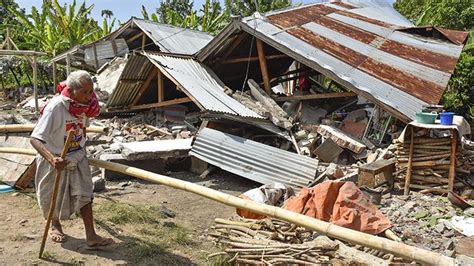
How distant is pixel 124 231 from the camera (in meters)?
4.63

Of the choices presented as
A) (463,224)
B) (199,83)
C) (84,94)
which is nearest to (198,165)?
(199,83)

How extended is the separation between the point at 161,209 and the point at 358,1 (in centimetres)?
1525

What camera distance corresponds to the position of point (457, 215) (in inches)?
231

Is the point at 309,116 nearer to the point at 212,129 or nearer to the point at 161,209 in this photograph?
the point at 212,129

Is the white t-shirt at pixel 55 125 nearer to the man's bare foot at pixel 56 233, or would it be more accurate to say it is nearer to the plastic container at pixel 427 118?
the man's bare foot at pixel 56 233

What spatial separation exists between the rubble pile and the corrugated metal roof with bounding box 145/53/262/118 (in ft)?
11.3

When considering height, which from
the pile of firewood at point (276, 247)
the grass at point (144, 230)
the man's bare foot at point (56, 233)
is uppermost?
the man's bare foot at point (56, 233)

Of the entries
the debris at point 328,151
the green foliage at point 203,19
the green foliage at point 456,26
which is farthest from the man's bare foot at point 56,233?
the green foliage at point 203,19

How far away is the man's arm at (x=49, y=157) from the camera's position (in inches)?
134

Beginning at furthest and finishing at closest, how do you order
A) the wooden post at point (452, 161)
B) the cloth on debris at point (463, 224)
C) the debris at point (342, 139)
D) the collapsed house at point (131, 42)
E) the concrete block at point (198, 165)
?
the collapsed house at point (131, 42) → the concrete block at point (198, 165) → the debris at point (342, 139) → the wooden post at point (452, 161) → the cloth on debris at point (463, 224)

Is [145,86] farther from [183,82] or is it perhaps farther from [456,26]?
[456,26]

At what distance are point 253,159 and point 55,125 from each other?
15.2 ft

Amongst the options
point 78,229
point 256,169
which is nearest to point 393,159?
point 256,169

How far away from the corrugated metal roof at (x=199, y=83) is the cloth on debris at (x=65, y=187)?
13.8 ft
